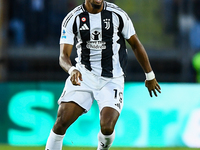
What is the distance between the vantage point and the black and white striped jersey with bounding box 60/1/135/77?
5145mm

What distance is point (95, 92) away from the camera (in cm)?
518

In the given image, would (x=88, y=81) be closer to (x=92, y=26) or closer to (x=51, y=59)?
(x=92, y=26)

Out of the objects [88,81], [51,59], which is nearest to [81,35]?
[88,81]

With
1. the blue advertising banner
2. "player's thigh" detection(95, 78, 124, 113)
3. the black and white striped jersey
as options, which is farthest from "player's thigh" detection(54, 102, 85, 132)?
the blue advertising banner

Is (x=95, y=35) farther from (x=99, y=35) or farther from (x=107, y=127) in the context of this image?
(x=107, y=127)

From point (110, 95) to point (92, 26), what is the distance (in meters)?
0.77

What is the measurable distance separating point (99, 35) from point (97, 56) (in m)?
0.23

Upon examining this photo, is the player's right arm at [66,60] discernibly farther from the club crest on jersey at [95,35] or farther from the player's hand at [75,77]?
the club crest on jersey at [95,35]

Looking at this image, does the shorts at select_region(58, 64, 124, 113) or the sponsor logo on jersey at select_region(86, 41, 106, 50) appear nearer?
the shorts at select_region(58, 64, 124, 113)

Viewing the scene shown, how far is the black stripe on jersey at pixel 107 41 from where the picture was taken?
516 centimetres

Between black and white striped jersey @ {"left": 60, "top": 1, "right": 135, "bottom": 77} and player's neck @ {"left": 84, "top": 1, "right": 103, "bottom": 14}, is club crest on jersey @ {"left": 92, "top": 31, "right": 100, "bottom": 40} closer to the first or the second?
black and white striped jersey @ {"left": 60, "top": 1, "right": 135, "bottom": 77}

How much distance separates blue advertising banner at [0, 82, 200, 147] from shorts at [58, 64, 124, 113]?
230 cm

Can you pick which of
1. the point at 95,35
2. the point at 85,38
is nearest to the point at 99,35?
the point at 95,35

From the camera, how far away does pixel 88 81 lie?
5.20 metres
